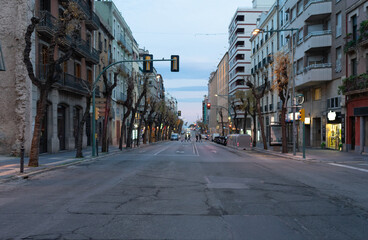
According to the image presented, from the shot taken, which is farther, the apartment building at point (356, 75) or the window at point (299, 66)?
the window at point (299, 66)

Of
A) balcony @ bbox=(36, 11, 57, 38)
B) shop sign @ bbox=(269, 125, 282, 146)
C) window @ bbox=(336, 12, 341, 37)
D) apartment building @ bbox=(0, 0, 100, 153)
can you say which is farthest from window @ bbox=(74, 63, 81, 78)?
window @ bbox=(336, 12, 341, 37)

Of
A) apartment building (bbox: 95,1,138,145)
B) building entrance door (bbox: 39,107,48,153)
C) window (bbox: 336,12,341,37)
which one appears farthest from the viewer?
apartment building (bbox: 95,1,138,145)

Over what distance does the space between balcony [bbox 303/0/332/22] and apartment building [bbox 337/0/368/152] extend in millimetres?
2791

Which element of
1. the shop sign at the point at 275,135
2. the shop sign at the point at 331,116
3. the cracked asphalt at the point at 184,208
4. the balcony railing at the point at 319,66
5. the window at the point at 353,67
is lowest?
the cracked asphalt at the point at 184,208

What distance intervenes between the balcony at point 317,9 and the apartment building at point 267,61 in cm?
1130

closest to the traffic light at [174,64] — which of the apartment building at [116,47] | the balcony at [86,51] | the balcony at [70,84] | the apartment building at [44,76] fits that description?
the apartment building at [44,76]

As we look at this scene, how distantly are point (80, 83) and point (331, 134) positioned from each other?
76.2 feet

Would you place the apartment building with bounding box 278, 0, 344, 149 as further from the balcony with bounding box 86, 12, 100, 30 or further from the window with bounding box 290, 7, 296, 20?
the balcony with bounding box 86, 12, 100, 30

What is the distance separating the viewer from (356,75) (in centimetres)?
2595

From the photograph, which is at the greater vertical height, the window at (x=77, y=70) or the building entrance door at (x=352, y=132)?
the window at (x=77, y=70)

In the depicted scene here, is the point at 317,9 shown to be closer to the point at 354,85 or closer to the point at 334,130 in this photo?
the point at 354,85

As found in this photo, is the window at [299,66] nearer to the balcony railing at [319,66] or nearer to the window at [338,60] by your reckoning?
the balcony railing at [319,66]

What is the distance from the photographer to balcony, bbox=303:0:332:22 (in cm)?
3102

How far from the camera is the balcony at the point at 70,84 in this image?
26419mm
